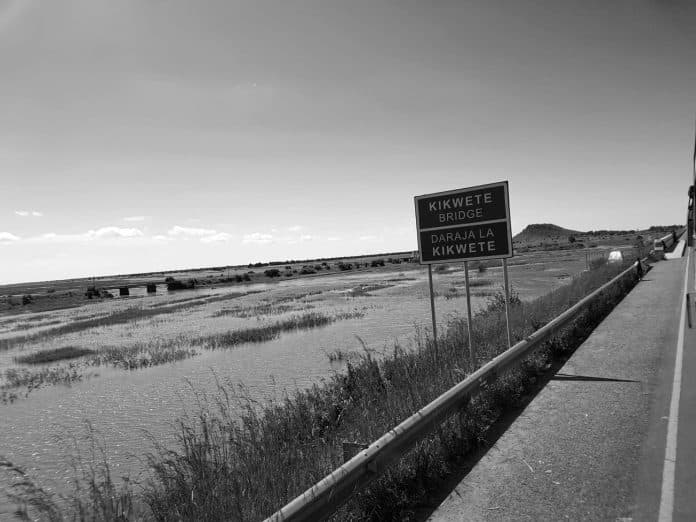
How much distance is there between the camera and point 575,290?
17312mm

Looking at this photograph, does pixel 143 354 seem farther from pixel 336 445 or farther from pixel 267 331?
pixel 336 445

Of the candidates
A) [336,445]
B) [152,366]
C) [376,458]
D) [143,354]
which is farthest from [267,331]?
[376,458]

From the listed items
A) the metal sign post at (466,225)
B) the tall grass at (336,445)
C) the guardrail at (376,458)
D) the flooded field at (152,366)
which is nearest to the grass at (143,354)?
the flooded field at (152,366)

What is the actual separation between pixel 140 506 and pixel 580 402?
610cm

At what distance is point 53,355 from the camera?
17781 millimetres

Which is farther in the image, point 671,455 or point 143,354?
point 143,354

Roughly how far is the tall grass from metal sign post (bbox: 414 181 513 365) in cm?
122

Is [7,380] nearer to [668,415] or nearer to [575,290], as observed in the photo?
[668,415]

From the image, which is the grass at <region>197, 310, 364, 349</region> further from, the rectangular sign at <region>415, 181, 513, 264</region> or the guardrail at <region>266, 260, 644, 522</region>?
the guardrail at <region>266, 260, 644, 522</region>

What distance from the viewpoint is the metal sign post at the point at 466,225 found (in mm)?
8289

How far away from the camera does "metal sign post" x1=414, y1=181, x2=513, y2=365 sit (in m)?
8.29

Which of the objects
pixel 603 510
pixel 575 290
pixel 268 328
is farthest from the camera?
pixel 268 328

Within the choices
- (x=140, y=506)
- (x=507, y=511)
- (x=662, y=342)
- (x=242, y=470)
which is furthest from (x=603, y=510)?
(x=662, y=342)

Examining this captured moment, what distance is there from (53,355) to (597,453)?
19.3 m
